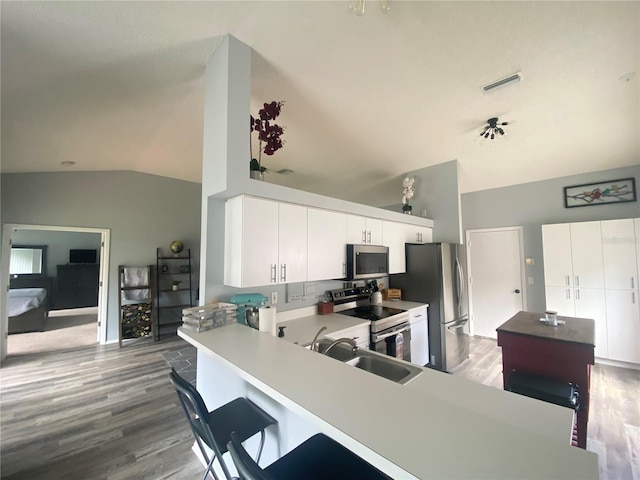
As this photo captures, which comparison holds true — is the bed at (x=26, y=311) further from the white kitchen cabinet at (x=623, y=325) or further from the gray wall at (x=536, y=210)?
the white kitchen cabinet at (x=623, y=325)

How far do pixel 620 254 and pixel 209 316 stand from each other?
5145 millimetres

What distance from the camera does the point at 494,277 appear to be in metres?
4.75

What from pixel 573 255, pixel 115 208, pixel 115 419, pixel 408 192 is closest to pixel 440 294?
pixel 408 192

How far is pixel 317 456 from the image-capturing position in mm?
1053

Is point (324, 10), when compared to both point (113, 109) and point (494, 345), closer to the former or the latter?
point (113, 109)

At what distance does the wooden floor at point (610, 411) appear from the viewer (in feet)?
6.32

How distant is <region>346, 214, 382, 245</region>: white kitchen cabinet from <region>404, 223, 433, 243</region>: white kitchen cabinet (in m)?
0.71

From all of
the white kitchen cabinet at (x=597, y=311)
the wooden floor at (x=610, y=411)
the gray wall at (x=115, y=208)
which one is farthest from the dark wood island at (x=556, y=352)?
the gray wall at (x=115, y=208)

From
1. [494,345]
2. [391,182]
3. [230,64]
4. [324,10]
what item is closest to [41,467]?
[230,64]

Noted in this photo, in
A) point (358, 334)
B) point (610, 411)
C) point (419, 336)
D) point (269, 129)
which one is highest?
point (269, 129)

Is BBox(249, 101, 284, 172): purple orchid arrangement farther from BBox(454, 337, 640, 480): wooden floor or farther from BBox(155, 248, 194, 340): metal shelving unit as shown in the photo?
BBox(155, 248, 194, 340): metal shelving unit

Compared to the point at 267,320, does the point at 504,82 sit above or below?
above

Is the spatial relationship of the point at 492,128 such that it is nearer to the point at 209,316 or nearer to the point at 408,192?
the point at 408,192

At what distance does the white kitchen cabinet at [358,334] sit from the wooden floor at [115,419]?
4.61 feet
